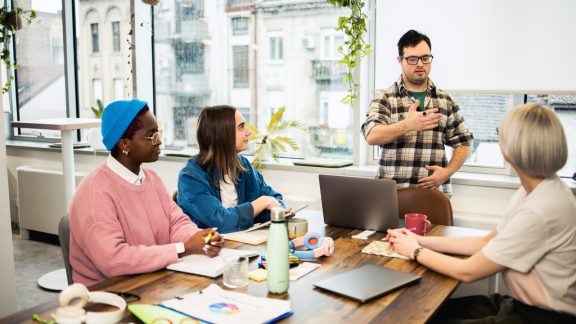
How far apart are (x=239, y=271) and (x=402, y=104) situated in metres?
1.77

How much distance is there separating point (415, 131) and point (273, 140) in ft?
4.79

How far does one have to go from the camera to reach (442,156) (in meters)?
3.08

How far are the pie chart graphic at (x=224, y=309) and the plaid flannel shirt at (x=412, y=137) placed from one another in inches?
70.2

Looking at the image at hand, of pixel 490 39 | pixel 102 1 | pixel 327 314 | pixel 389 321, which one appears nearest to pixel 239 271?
pixel 327 314

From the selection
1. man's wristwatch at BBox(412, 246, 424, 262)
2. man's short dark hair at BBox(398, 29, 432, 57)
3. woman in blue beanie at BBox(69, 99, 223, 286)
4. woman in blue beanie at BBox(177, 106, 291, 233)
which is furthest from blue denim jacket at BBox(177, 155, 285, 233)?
man's short dark hair at BBox(398, 29, 432, 57)

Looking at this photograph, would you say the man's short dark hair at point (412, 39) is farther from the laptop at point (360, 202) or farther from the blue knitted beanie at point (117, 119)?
the blue knitted beanie at point (117, 119)

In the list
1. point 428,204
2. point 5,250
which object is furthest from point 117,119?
point 428,204

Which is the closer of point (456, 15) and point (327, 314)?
point (327, 314)

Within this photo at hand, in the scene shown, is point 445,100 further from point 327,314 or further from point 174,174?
point 174,174

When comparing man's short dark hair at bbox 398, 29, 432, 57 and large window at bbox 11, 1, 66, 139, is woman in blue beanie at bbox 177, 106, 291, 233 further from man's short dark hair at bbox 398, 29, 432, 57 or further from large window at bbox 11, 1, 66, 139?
large window at bbox 11, 1, 66, 139

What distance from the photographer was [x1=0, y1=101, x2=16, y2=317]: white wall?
263cm

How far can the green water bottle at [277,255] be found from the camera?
1575mm

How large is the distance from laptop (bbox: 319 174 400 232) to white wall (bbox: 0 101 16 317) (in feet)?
5.00

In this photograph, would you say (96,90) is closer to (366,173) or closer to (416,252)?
(366,173)
